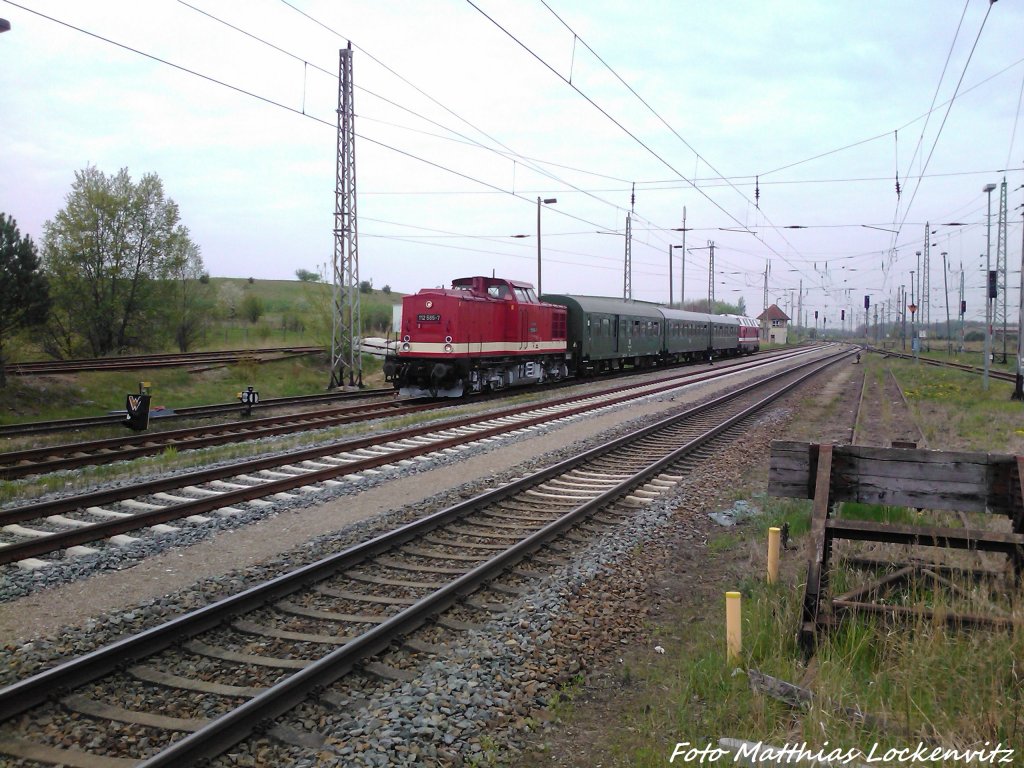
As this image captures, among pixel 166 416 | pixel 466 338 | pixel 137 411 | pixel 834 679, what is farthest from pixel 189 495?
pixel 466 338

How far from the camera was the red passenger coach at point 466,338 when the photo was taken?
20.7m

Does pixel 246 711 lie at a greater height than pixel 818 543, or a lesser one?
lesser

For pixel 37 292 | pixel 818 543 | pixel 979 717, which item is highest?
pixel 37 292

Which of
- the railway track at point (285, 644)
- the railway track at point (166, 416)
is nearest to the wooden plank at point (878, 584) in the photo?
the railway track at point (285, 644)

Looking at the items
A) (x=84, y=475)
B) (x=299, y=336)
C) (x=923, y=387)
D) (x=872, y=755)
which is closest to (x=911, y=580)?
(x=872, y=755)

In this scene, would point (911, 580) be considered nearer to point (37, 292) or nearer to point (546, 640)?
point (546, 640)

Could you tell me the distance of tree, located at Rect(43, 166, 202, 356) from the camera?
1352 inches

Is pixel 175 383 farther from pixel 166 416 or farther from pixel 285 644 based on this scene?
pixel 285 644

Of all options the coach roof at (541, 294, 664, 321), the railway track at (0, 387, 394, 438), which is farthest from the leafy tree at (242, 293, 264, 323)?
the railway track at (0, 387, 394, 438)

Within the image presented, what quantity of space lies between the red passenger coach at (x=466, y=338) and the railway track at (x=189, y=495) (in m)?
5.70

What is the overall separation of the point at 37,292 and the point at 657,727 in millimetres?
26076

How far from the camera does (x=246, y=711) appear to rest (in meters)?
4.11

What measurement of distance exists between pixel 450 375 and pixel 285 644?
53.4 feet

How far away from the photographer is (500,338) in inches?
905
